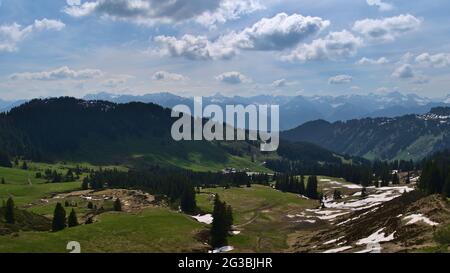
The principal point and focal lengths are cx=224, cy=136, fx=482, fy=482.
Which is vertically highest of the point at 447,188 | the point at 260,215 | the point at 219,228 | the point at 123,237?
the point at 447,188

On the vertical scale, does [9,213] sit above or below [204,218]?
above

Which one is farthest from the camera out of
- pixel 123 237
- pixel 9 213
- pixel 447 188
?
pixel 447 188

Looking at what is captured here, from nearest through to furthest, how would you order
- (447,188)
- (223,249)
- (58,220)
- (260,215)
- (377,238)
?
(377,238) → (223,249) → (58,220) → (447,188) → (260,215)

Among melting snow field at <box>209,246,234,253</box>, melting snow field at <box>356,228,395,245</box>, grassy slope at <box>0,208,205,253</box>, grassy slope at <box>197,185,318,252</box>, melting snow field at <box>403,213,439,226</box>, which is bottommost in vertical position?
grassy slope at <box>197,185,318,252</box>

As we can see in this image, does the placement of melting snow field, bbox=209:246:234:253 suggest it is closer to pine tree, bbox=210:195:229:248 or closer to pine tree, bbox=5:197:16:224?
pine tree, bbox=210:195:229:248

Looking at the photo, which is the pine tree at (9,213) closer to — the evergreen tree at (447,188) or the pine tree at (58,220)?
the pine tree at (58,220)

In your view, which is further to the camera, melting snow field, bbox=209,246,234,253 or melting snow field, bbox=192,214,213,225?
melting snow field, bbox=192,214,213,225

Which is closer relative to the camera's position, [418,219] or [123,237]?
[418,219]

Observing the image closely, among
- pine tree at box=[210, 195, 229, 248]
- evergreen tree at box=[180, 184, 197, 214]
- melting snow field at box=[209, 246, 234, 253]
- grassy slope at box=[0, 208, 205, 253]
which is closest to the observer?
grassy slope at box=[0, 208, 205, 253]

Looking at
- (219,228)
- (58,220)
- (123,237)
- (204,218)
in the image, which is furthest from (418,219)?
(204,218)

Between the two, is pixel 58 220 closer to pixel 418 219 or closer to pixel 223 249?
pixel 223 249

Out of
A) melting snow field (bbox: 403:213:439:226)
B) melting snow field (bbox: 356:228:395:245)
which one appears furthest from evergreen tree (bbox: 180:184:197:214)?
melting snow field (bbox: 403:213:439:226)

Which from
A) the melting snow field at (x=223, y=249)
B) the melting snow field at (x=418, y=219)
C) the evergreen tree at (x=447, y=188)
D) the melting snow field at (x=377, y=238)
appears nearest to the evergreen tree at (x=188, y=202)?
the melting snow field at (x=223, y=249)
